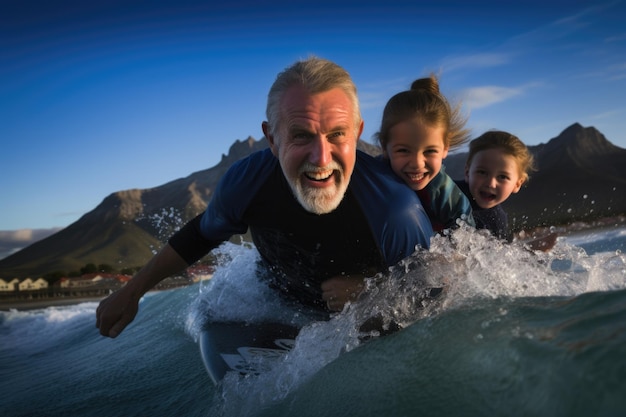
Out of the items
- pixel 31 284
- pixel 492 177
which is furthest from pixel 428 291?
pixel 31 284

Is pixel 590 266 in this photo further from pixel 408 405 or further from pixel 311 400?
pixel 311 400

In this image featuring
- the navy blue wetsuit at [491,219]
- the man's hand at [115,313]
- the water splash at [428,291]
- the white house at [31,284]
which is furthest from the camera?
the white house at [31,284]

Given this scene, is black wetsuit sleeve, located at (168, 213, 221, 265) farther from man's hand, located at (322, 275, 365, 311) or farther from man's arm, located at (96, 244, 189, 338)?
man's hand, located at (322, 275, 365, 311)

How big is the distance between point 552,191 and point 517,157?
218ft

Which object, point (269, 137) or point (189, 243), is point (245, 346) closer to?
point (189, 243)

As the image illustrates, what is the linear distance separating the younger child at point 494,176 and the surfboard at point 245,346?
1.80m

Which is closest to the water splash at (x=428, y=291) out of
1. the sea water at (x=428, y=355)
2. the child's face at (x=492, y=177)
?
the sea water at (x=428, y=355)

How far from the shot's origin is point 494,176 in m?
3.96

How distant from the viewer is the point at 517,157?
402 centimetres

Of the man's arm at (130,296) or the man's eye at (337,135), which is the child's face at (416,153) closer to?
the man's eye at (337,135)

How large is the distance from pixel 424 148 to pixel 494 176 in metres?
1.20

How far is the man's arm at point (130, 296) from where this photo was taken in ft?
10.8

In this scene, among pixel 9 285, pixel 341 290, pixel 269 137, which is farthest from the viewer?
pixel 9 285

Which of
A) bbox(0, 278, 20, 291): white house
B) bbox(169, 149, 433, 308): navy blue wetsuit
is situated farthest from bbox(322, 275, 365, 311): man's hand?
bbox(0, 278, 20, 291): white house
